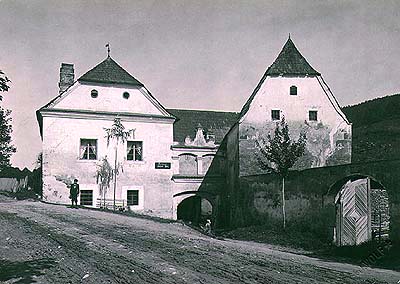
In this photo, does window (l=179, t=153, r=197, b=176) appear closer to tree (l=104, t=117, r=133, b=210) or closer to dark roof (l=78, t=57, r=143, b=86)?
tree (l=104, t=117, r=133, b=210)

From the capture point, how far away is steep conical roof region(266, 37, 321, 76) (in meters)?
29.2

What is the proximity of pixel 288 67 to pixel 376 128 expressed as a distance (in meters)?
27.4

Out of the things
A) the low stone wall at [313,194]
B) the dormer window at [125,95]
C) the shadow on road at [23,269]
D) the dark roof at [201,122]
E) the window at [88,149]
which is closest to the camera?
the shadow on road at [23,269]

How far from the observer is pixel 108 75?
2939cm

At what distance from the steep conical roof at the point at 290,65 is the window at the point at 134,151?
363 inches

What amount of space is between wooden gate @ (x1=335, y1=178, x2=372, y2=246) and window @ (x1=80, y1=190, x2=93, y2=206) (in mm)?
16654

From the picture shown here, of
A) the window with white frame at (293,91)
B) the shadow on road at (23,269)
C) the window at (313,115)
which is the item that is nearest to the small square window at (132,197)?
the window with white frame at (293,91)

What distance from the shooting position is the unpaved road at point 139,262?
9.07m

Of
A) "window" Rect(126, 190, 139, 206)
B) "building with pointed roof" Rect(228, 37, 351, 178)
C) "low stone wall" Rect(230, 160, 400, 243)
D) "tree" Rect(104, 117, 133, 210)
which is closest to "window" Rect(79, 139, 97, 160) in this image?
"tree" Rect(104, 117, 133, 210)

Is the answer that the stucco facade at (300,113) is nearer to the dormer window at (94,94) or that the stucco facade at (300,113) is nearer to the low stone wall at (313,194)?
the low stone wall at (313,194)

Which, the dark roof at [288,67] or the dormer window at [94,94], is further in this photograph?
the dark roof at [288,67]

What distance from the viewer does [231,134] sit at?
3136 centimetres

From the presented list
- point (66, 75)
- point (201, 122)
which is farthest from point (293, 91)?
point (66, 75)

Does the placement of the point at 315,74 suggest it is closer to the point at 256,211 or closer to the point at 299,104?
the point at 299,104
